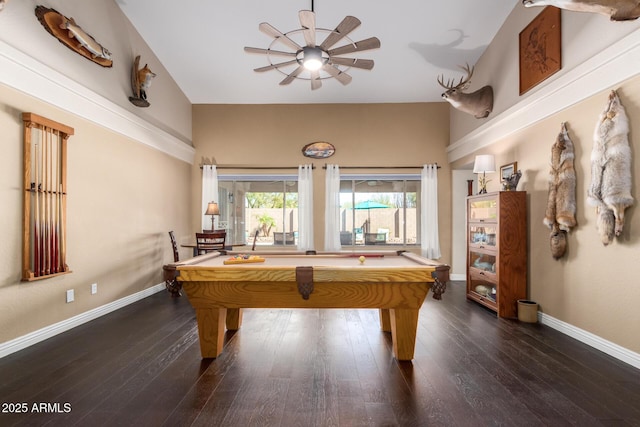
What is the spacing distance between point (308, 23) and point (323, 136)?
148 inches

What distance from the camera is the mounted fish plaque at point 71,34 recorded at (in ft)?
10.2

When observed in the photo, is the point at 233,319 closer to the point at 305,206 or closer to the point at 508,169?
the point at 305,206

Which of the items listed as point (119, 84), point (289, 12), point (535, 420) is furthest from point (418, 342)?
point (119, 84)

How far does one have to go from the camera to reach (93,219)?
3.88m

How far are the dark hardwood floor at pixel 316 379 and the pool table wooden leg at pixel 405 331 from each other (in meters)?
0.08

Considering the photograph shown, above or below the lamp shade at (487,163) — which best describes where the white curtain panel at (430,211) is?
below

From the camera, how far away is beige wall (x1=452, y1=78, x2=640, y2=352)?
105 inches

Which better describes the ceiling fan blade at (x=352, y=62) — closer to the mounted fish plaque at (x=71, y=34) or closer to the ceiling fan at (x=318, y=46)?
the ceiling fan at (x=318, y=46)

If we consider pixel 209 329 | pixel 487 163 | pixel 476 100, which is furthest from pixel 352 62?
pixel 209 329

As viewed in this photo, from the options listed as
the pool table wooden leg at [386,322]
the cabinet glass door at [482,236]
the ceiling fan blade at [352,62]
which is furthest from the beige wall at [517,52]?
the pool table wooden leg at [386,322]

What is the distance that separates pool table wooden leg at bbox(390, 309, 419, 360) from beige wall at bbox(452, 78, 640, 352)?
Result: 1756 mm

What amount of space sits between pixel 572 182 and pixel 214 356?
12.1 feet

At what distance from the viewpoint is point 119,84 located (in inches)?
169

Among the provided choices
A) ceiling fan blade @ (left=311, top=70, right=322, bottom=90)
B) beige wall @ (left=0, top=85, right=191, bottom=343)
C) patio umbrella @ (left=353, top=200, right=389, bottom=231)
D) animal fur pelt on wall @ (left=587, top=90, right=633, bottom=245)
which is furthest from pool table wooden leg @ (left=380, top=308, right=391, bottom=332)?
patio umbrella @ (left=353, top=200, right=389, bottom=231)
